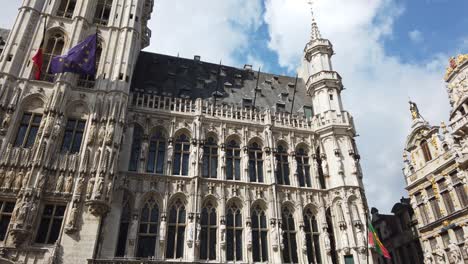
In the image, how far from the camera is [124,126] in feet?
75.5

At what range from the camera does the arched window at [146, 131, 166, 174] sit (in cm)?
2353

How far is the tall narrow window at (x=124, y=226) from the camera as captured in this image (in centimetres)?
2034

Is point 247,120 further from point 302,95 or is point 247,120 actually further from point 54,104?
point 54,104

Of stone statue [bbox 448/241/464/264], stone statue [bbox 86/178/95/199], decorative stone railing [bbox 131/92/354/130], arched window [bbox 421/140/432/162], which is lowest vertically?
stone statue [bbox 448/241/464/264]

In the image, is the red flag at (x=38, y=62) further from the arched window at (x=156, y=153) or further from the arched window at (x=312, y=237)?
the arched window at (x=312, y=237)

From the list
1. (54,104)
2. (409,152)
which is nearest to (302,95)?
(409,152)

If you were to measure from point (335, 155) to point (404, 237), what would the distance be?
11174 mm

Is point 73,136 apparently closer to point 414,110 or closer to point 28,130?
point 28,130

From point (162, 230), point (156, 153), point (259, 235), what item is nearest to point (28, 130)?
point (156, 153)

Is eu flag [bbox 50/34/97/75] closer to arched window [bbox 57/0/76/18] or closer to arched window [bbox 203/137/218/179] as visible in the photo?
arched window [bbox 57/0/76/18]

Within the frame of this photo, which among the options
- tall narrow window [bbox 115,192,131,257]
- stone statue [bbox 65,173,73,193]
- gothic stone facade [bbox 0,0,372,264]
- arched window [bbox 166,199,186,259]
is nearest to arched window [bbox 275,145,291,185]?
gothic stone facade [bbox 0,0,372,264]

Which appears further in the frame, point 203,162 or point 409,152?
point 409,152

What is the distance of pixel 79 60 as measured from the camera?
73.0 ft

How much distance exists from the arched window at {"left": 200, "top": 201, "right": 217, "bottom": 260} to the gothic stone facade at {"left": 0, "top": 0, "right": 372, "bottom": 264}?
7 centimetres
